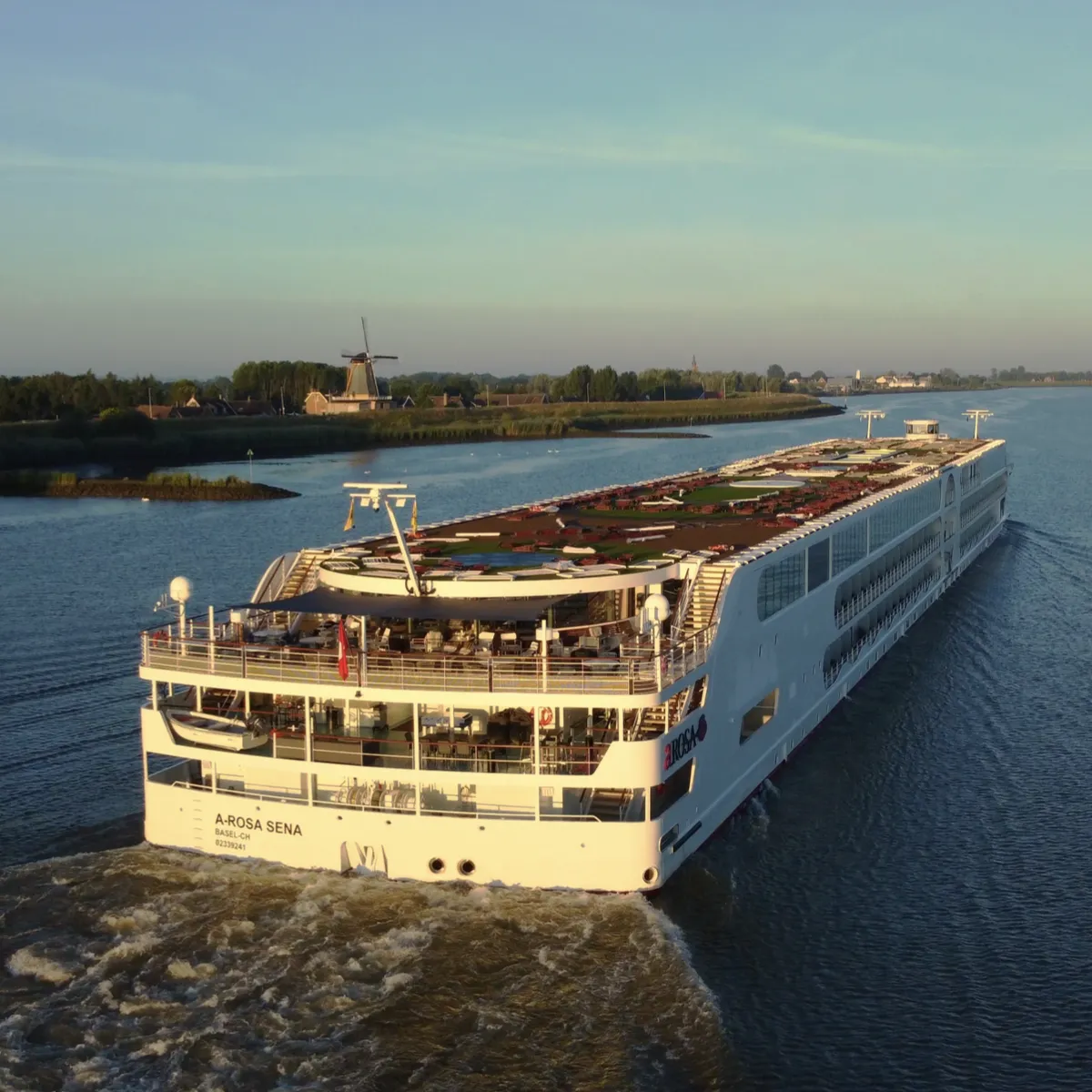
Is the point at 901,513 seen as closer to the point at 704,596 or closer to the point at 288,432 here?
the point at 704,596

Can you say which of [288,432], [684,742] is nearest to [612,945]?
[684,742]

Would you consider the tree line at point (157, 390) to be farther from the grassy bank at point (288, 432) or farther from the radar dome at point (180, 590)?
the radar dome at point (180, 590)

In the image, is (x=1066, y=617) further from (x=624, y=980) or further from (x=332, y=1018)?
(x=332, y=1018)

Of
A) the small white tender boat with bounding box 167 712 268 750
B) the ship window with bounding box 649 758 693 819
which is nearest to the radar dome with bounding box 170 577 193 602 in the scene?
the small white tender boat with bounding box 167 712 268 750

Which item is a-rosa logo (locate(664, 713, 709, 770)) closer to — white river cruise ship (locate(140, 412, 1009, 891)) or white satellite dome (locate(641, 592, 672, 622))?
white river cruise ship (locate(140, 412, 1009, 891))

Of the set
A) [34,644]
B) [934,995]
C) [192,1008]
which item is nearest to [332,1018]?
[192,1008]

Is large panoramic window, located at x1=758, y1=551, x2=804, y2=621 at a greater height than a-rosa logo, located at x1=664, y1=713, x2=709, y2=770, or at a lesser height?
greater
